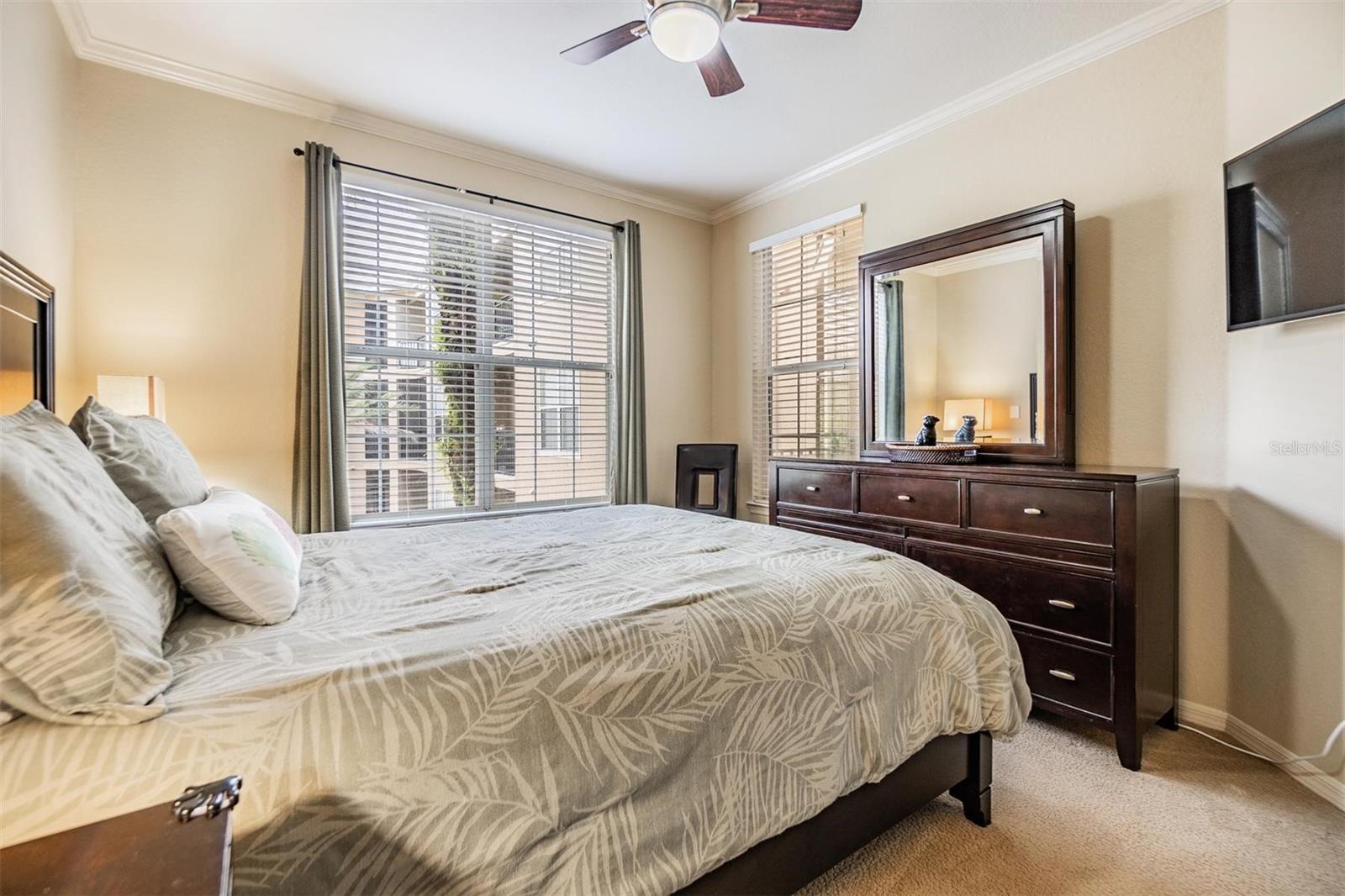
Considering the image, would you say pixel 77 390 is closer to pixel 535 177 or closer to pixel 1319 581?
pixel 535 177

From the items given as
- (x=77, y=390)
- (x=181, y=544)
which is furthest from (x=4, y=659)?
(x=77, y=390)

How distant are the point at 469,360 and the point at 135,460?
2239 mm

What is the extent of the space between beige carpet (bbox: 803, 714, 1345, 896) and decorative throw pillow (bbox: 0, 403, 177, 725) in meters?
1.49

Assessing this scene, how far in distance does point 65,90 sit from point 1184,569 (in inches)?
191

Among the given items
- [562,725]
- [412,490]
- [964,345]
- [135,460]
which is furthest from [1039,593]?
[412,490]

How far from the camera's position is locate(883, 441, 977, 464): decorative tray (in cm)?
260

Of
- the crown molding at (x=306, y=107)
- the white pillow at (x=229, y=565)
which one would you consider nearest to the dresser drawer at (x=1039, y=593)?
the white pillow at (x=229, y=565)

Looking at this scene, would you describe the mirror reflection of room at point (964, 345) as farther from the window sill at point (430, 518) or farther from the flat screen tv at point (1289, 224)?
the window sill at point (430, 518)

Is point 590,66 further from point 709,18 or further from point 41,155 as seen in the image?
point 41,155

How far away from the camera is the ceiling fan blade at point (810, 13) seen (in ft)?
6.08

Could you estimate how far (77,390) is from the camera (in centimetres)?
245

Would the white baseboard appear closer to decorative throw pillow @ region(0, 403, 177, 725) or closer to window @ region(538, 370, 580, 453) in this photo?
decorative throw pillow @ region(0, 403, 177, 725)

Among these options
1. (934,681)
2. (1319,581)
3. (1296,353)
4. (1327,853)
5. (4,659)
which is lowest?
(1327,853)

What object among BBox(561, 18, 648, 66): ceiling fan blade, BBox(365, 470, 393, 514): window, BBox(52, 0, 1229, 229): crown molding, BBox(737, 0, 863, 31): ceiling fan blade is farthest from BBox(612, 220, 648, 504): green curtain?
BBox(737, 0, 863, 31): ceiling fan blade
